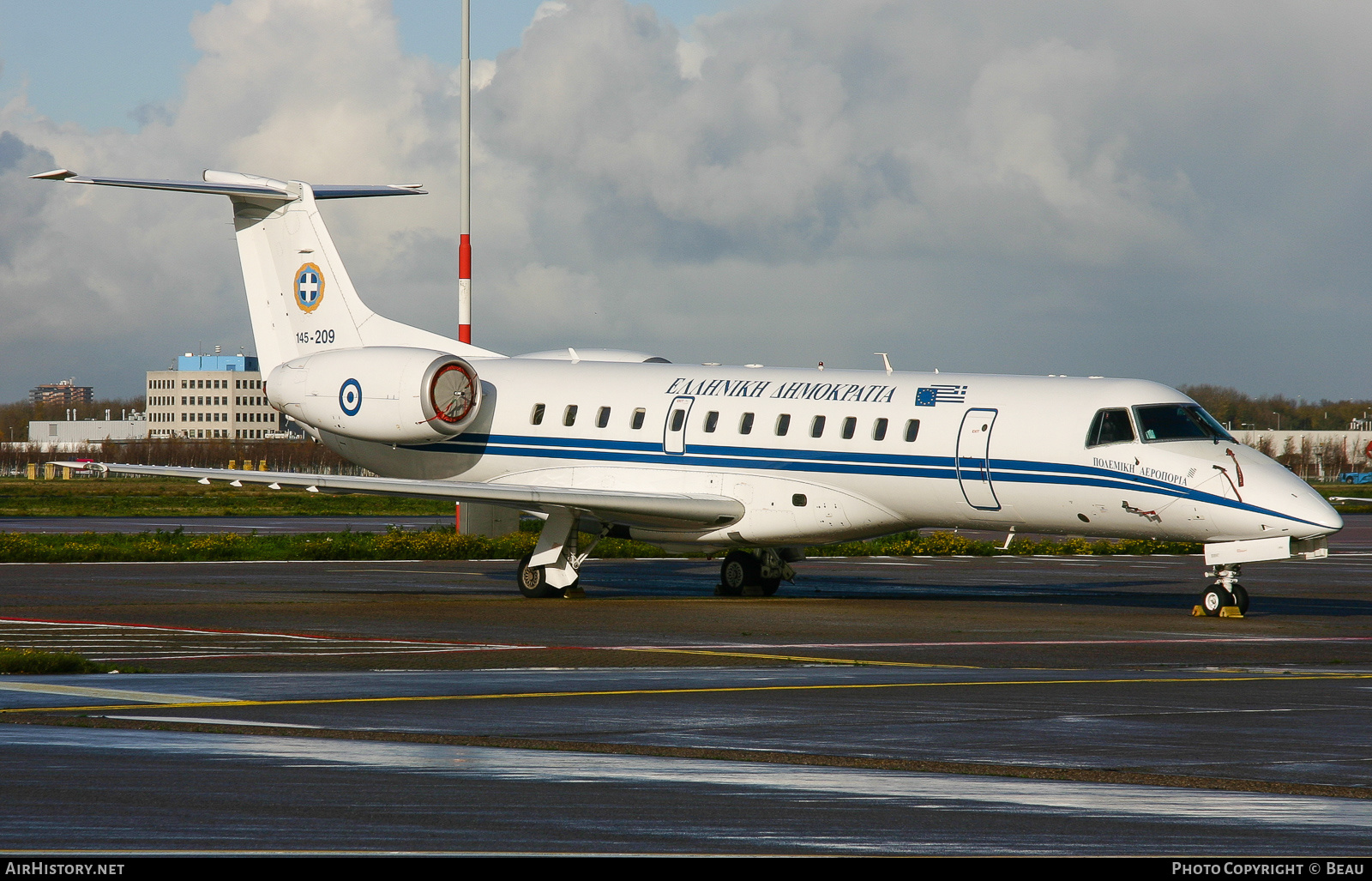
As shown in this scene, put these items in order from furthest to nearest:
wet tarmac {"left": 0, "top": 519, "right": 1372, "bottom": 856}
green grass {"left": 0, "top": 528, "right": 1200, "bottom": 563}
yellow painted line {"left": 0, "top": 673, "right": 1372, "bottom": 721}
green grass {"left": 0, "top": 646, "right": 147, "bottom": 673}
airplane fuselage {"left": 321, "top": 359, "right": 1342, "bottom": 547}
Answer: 1. green grass {"left": 0, "top": 528, "right": 1200, "bottom": 563}
2. airplane fuselage {"left": 321, "top": 359, "right": 1342, "bottom": 547}
3. green grass {"left": 0, "top": 646, "right": 147, "bottom": 673}
4. yellow painted line {"left": 0, "top": 673, "right": 1372, "bottom": 721}
5. wet tarmac {"left": 0, "top": 519, "right": 1372, "bottom": 856}

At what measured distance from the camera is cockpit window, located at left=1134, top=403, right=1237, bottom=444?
21.9 m

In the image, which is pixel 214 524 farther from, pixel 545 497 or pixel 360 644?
pixel 360 644

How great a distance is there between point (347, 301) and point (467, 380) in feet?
13.3

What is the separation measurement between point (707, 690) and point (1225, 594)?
35.9 feet

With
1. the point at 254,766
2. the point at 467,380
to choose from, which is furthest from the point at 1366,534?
the point at 254,766

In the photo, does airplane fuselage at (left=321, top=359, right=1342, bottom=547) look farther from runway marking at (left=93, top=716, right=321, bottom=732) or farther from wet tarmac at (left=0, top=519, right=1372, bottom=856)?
runway marking at (left=93, top=716, right=321, bottom=732)

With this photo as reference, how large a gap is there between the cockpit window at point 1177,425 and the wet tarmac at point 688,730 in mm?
2507

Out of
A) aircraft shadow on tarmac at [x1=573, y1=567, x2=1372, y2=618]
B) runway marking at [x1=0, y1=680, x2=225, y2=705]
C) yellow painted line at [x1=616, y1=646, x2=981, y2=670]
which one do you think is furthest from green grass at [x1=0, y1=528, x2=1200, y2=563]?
runway marking at [x1=0, y1=680, x2=225, y2=705]

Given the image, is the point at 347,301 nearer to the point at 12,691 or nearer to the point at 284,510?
the point at 12,691

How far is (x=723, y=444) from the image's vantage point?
25078 millimetres

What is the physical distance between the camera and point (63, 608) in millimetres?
22422

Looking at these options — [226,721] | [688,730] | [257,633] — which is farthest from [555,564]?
[688,730]

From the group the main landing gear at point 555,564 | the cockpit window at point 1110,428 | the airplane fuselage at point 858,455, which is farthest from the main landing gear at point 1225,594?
the main landing gear at point 555,564

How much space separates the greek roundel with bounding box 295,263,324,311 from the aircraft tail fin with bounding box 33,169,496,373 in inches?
0.6
